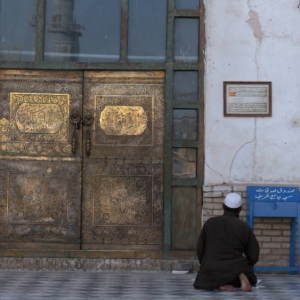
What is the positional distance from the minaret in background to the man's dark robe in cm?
281

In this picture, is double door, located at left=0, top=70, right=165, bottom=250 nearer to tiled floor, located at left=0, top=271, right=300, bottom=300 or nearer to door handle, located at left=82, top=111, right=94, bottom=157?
door handle, located at left=82, top=111, right=94, bottom=157

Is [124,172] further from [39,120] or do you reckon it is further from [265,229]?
[265,229]

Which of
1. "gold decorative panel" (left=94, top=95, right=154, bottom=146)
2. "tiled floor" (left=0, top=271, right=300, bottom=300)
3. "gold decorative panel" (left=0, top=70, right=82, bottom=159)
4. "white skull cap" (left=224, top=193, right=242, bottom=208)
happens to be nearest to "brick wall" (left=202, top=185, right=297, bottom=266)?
"tiled floor" (left=0, top=271, right=300, bottom=300)

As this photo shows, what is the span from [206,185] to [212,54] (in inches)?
58.7

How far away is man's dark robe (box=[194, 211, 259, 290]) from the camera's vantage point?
29.7 ft

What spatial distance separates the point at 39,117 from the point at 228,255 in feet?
9.57

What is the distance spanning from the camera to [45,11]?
35.0 feet

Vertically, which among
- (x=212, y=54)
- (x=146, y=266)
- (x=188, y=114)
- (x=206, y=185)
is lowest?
(x=146, y=266)

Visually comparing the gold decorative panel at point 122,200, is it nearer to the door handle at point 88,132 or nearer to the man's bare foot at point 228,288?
the door handle at point 88,132

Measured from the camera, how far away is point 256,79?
34.6ft

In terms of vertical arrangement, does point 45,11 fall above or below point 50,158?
above

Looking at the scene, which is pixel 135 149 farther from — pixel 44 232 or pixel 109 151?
pixel 44 232

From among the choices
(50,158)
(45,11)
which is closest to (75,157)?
(50,158)

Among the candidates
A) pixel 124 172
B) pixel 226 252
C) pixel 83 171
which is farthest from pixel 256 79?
pixel 226 252
